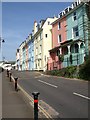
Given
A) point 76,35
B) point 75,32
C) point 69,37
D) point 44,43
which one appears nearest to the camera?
point 76,35

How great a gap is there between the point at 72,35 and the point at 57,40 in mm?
8626

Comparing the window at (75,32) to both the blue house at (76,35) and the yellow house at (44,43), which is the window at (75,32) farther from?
the yellow house at (44,43)

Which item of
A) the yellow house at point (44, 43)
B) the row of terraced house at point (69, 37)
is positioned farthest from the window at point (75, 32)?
the yellow house at point (44, 43)

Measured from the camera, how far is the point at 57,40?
50.5m

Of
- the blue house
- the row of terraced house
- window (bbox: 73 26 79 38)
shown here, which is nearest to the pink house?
the row of terraced house

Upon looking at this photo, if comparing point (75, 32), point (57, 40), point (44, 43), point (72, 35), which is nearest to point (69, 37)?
point (72, 35)

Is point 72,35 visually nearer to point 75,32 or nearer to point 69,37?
point 75,32

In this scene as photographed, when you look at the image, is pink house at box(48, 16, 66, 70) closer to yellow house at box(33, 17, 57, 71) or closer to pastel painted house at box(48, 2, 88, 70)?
pastel painted house at box(48, 2, 88, 70)

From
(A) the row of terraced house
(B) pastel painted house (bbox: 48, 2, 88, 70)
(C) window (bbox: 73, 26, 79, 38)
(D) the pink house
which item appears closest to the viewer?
(A) the row of terraced house

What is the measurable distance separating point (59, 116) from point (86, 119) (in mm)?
1230

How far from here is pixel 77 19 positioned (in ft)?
133

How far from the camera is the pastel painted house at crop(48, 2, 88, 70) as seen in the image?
38.0 metres

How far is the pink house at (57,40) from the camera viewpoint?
4622cm

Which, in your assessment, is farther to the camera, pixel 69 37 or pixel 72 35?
pixel 69 37
